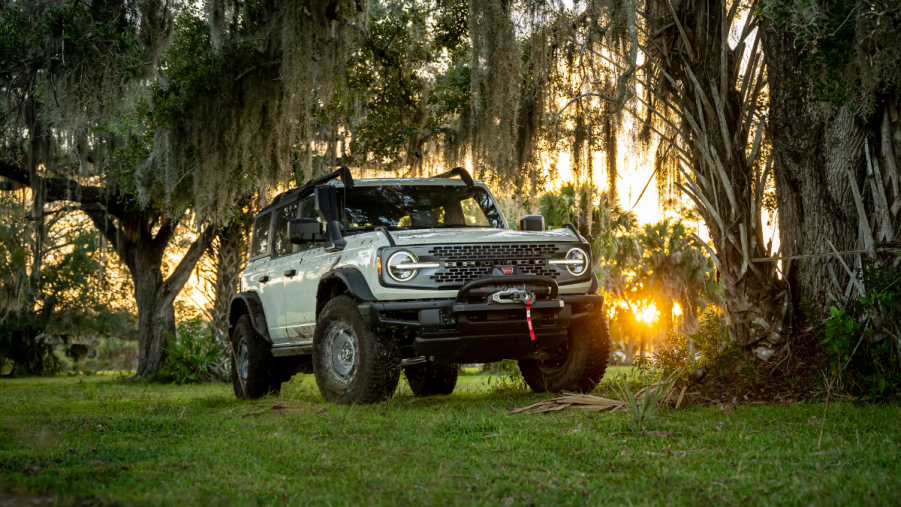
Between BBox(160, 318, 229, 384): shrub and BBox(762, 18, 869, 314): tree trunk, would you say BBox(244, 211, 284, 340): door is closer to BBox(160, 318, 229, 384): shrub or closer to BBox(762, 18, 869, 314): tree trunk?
BBox(762, 18, 869, 314): tree trunk

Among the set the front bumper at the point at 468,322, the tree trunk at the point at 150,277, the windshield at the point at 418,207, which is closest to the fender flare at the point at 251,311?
the windshield at the point at 418,207

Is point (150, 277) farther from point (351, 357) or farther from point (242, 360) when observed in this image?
point (351, 357)

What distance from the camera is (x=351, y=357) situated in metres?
7.38

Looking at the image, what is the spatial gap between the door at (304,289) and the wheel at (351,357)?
0.50 metres

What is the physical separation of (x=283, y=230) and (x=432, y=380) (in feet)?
8.10

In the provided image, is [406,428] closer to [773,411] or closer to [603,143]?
[773,411]

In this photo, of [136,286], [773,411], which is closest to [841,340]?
[773,411]

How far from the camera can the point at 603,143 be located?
978cm

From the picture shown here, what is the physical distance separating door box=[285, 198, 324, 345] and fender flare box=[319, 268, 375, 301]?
693mm

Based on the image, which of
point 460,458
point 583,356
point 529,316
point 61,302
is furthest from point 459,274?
point 61,302

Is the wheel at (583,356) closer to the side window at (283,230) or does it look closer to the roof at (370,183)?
the roof at (370,183)

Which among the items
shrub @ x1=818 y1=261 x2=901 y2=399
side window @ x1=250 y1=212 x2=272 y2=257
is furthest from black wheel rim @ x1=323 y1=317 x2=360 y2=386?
shrub @ x1=818 y1=261 x2=901 y2=399

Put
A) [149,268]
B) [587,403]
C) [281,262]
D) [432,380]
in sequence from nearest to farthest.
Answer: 1. [587,403]
2. [281,262]
3. [432,380]
4. [149,268]

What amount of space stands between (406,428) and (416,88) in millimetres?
8270
